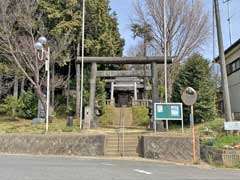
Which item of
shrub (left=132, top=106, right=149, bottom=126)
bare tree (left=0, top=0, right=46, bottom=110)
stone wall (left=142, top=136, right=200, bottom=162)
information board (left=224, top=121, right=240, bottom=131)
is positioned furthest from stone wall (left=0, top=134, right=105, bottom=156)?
shrub (left=132, top=106, right=149, bottom=126)

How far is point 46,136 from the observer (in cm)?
1484

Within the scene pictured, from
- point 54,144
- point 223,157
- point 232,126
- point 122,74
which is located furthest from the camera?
point 122,74

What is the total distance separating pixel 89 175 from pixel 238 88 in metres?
19.1

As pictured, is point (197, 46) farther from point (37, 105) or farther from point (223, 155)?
point (223, 155)

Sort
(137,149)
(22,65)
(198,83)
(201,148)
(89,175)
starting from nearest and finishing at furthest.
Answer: (89,175), (201,148), (137,149), (198,83), (22,65)

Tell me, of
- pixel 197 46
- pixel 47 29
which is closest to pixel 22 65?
pixel 47 29

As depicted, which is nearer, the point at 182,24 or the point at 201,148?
the point at 201,148

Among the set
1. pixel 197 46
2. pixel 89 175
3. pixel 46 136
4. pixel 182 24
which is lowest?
pixel 89 175

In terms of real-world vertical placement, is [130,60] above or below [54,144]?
above

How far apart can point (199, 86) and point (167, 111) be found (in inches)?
147

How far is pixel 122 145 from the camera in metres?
15.1

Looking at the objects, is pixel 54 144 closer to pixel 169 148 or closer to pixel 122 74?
pixel 169 148

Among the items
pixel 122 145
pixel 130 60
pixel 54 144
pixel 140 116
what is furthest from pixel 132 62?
pixel 140 116

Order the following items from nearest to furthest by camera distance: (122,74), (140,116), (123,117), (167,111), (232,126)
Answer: (232,126), (167,111), (122,74), (140,116), (123,117)
